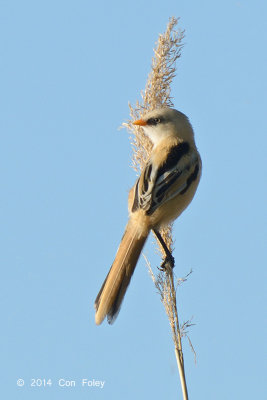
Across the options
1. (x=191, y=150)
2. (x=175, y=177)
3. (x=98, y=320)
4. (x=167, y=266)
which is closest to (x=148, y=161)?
(x=175, y=177)

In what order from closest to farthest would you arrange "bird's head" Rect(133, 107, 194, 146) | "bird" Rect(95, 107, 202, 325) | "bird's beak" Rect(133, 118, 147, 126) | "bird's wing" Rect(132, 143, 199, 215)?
"bird" Rect(95, 107, 202, 325), "bird's wing" Rect(132, 143, 199, 215), "bird's beak" Rect(133, 118, 147, 126), "bird's head" Rect(133, 107, 194, 146)

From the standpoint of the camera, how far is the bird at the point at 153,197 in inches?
170

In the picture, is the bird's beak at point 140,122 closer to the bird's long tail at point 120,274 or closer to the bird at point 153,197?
the bird at point 153,197

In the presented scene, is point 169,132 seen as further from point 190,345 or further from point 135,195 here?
point 190,345

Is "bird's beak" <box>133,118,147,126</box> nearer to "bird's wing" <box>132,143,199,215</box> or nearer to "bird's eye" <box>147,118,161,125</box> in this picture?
"bird's eye" <box>147,118,161,125</box>

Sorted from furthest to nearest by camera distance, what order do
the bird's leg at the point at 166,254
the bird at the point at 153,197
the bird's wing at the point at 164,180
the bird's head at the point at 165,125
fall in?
1. the bird's head at the point at 165,125
2. the bird's wing at the point at 164,180
3. the bird at the point at 153,197
4. the bird's leg at the point at 166,254

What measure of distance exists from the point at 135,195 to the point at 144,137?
0.50 metres

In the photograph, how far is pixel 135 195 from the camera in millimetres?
4730

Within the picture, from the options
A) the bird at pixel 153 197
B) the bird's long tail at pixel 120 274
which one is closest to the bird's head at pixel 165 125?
the bird at pixel 153 197

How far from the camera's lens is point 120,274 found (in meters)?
4.40

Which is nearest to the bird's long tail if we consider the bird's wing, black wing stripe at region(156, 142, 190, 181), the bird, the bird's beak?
the bird

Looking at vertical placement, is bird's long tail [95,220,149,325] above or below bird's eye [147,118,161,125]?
below

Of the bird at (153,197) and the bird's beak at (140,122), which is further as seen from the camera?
the bird's beak at (140,122)

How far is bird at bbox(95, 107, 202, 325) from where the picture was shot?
4.32 meters
